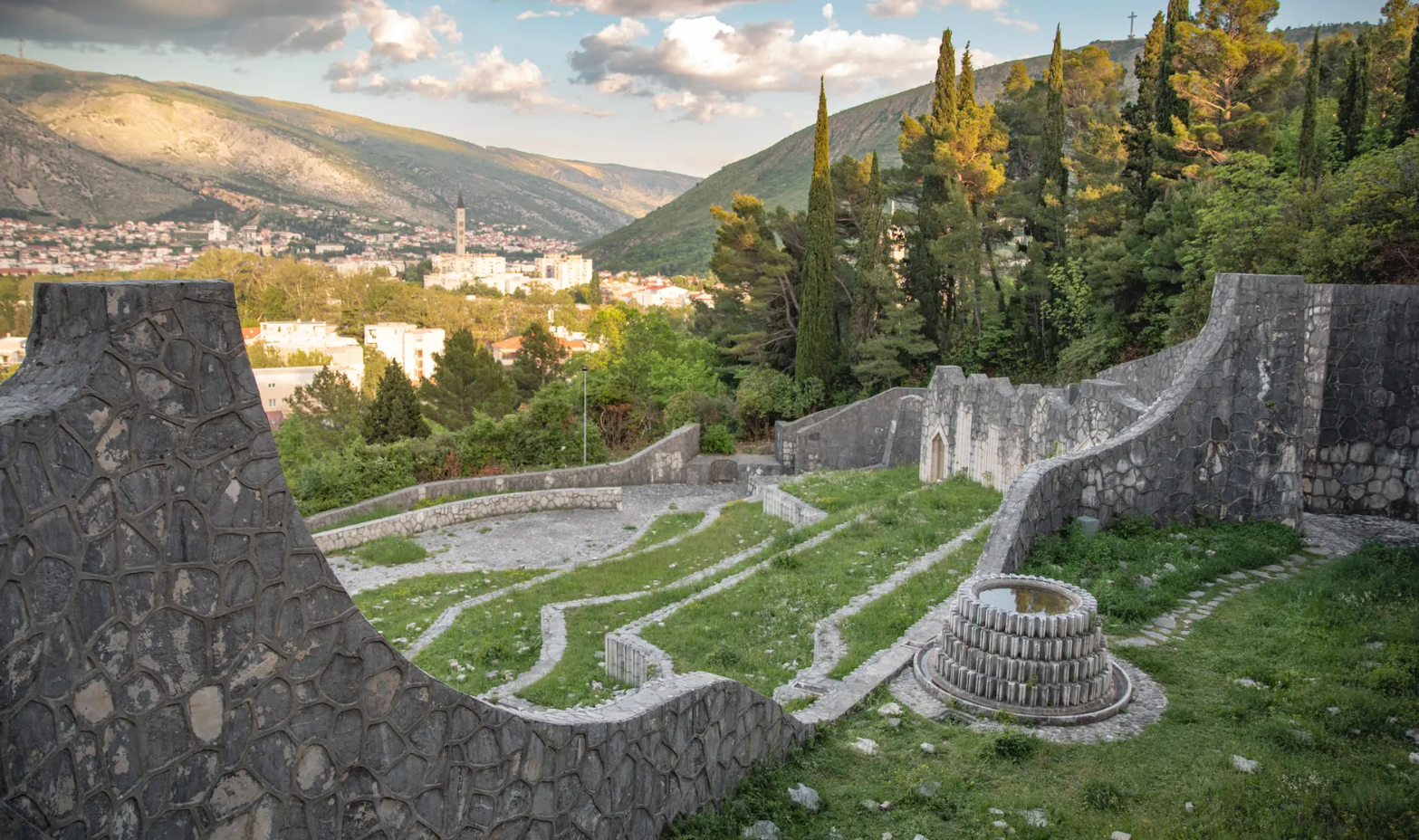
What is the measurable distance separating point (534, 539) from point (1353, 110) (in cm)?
2163

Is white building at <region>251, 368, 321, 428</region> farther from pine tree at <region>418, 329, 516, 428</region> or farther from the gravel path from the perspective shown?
the gravel path

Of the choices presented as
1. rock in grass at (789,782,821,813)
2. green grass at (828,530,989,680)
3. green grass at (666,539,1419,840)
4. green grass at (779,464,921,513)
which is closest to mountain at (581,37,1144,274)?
green grass at (779,464,921,513)

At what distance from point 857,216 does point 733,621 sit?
25184 millimetres

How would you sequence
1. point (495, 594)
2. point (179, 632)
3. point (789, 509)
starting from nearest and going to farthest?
1. point (179, 632)
2. point (495, 594)
3. point (789, 509)

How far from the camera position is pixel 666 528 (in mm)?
20438

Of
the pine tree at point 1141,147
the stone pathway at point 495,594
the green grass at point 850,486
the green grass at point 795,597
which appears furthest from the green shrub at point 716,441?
the green grass at point 795,597

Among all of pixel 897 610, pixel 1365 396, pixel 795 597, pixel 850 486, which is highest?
pixel 1365 396

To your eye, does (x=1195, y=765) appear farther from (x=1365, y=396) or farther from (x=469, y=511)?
(x=469, y=511)

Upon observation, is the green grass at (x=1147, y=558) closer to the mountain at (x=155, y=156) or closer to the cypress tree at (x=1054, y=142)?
the cypress tree at (x=1054, y=142)

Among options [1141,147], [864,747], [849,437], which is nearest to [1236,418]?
[864,747]

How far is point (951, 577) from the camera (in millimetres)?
10594

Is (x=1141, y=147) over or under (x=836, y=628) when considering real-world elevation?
over

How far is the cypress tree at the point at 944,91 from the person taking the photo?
103ft

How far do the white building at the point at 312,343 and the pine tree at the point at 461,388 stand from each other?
937 inches
